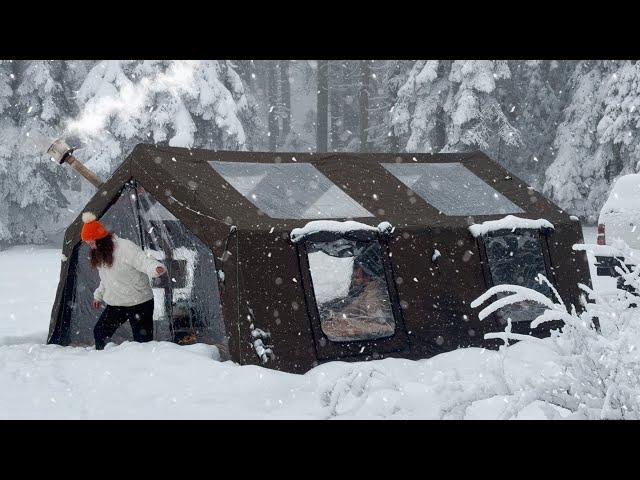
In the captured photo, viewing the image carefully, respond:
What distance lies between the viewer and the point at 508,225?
6.93 m

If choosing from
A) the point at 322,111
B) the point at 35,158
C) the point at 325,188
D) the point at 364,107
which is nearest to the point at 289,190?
the point at 325,188

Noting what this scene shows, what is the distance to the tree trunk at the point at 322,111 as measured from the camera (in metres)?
32.1

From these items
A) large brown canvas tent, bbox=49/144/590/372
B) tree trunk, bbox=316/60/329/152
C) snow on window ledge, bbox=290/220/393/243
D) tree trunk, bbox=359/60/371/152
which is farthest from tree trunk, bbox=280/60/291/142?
snow on window ledge, bbox=290/220/393/243

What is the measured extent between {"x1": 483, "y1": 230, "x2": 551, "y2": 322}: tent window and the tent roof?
0.23m

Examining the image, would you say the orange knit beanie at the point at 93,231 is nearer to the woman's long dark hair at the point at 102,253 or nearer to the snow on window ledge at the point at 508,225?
the woman's long dark hair at the point at 102,253

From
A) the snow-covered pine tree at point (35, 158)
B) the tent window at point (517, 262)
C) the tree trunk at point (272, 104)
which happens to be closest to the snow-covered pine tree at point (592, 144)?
the snow-covered pine tree at point (35, 158)

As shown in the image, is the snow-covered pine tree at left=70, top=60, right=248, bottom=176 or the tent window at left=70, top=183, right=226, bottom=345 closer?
the tent window at left=70, top=183, right=226, bottom=345

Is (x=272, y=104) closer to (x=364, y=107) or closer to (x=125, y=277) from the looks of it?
(x=364, y=107)

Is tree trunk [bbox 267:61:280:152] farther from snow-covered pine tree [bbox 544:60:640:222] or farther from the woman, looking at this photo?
the woman

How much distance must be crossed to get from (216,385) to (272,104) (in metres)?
34.1

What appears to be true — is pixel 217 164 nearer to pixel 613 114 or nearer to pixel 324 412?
pixel 324 412

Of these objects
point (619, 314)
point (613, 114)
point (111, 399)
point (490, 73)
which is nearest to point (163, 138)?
point (490, 73)

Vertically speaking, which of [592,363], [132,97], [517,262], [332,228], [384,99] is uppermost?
[384,99]

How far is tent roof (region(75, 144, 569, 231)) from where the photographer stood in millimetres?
6336
